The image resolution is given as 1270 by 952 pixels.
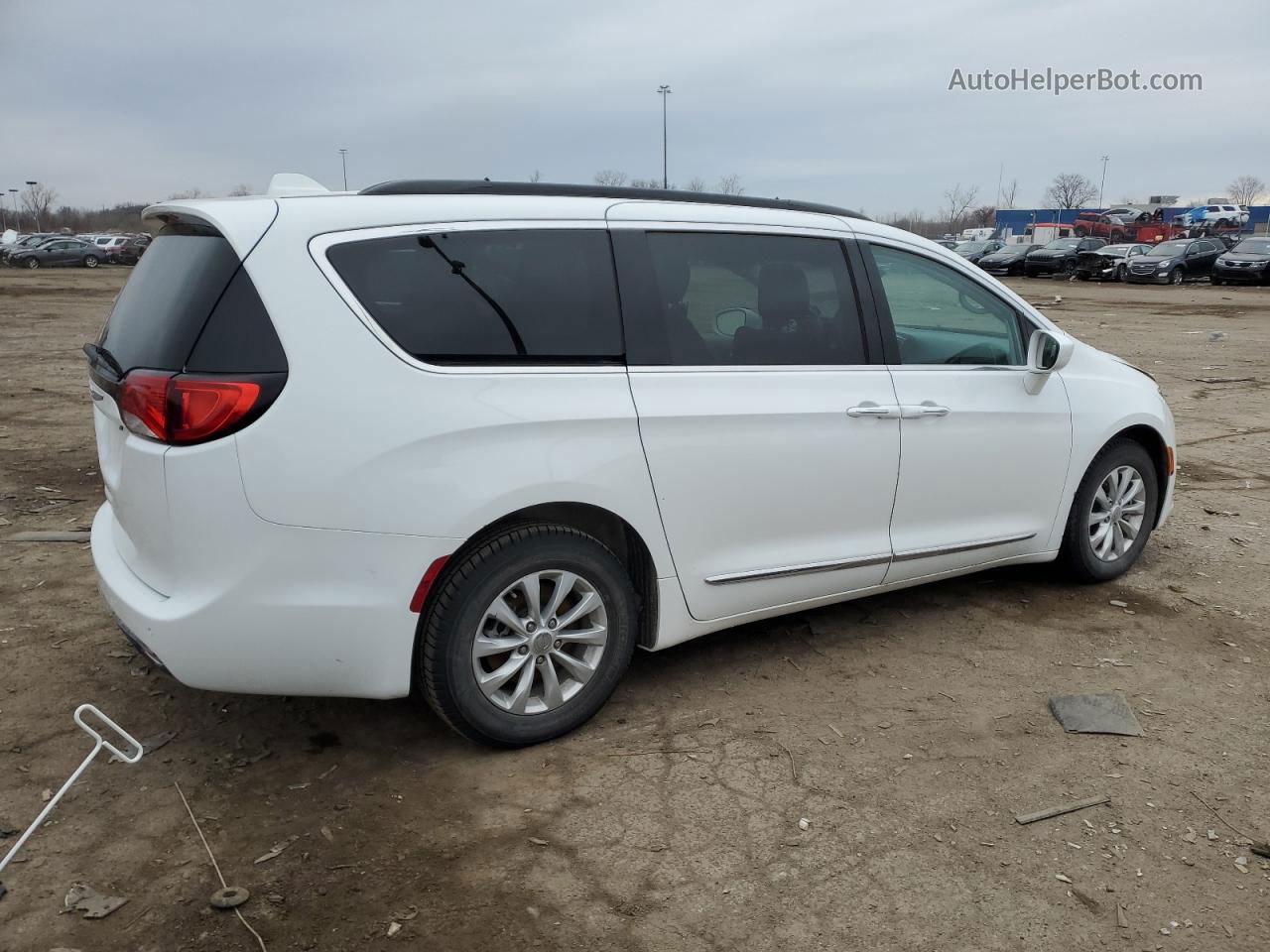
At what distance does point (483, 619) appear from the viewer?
331 centimetres

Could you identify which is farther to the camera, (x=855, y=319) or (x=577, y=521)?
(x=855, y=319)

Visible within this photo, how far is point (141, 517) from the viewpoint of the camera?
3186mm

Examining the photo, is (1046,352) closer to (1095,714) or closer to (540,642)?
(1095,714)

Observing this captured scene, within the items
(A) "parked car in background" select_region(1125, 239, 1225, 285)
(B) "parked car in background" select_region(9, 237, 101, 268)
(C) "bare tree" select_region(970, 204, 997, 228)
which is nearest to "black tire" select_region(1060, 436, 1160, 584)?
(A) "parked car in background" select_region(1125, 239, 1225, 285)

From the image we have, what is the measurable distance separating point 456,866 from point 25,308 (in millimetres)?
24065

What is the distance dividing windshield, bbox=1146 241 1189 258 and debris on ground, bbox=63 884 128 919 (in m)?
37.9

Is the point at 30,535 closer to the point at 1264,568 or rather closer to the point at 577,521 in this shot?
the point at 577,521

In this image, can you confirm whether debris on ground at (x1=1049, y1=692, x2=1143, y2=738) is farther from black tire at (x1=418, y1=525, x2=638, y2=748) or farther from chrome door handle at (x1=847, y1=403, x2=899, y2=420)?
black tire at (x1=418, y1=525, x2=638, y2=748)

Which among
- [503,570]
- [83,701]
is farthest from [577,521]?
[83,701]

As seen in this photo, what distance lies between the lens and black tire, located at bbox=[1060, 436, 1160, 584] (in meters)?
5.00

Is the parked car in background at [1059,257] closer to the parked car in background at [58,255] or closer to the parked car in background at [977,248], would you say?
the parked car in background at [977,248]

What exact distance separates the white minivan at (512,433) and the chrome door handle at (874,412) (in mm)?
13

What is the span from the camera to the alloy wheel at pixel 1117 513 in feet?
16.8

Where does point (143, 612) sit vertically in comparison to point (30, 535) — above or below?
above
